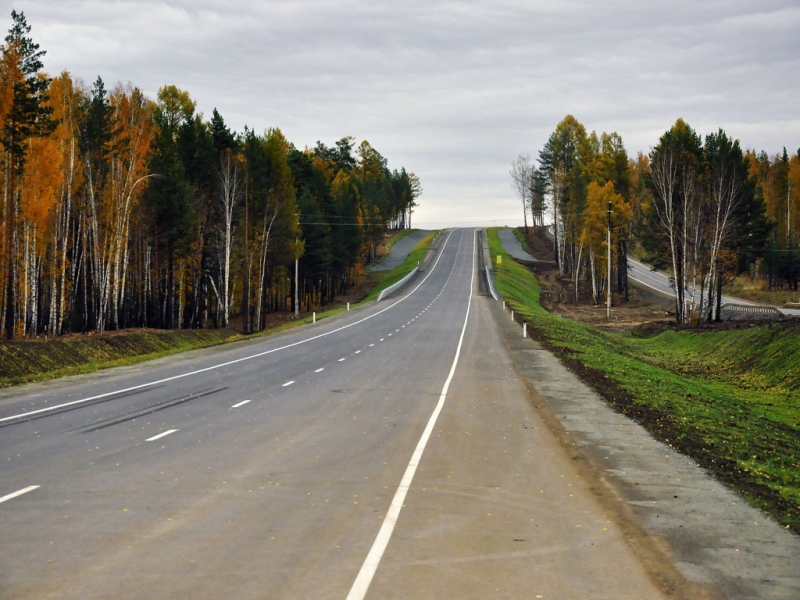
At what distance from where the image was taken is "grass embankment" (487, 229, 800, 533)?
46.4 ft

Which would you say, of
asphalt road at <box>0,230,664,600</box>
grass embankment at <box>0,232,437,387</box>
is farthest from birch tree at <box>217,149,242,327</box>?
asphalt road at <box>0,230,664,600</box>

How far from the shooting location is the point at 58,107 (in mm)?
54406

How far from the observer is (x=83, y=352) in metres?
37.4

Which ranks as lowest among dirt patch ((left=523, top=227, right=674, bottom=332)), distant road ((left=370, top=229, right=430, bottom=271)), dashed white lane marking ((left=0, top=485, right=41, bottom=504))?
dirt patch ((left=523, top=227, right=674, bottom=332))

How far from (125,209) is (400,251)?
100497mm

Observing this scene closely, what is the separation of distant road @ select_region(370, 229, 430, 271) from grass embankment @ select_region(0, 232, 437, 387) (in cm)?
8020

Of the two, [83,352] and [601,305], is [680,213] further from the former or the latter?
[83,352]

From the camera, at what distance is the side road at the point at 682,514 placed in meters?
7.91

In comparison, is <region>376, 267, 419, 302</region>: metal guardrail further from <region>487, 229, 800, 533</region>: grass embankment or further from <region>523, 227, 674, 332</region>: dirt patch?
<region>487, 229, 800, 533</region>: grass embankment

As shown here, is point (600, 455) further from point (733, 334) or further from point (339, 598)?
point (733, 334)

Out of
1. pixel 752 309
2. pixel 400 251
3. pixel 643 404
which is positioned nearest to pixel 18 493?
pixel 643 404

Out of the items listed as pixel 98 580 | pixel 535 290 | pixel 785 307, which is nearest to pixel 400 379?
pixel 98 580

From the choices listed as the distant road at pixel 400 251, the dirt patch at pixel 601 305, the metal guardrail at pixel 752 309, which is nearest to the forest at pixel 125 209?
the dirt patch at pixel 601 305

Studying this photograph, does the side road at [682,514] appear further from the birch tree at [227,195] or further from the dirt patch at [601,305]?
the dirt patch at [601,305]
